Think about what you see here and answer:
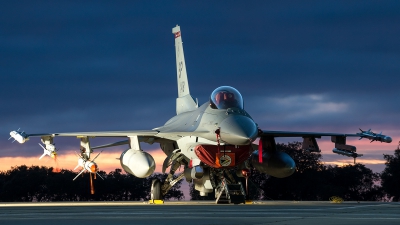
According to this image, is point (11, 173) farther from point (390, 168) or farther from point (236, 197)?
point (236, 197)

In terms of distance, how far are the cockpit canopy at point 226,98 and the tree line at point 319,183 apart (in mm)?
36272

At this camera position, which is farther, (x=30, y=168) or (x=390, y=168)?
(x=30, y=168)

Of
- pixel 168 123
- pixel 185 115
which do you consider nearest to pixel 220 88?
pixel 185 115

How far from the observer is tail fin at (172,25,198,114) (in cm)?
3772

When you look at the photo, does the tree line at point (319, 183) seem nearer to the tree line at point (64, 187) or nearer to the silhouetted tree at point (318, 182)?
the silhouetted tree at point (318, 182)

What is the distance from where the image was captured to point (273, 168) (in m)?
33.2

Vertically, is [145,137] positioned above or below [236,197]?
A: above

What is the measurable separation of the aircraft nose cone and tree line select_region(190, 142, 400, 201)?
123ft

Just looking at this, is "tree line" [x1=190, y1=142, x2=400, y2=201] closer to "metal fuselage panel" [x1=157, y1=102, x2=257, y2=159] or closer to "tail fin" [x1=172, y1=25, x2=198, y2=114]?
"tail fin" [x1=172, y1=25, x2=198, y2=114]

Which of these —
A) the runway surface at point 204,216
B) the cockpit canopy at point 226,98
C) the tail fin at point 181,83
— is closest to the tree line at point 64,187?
the tail fin at point 181,83

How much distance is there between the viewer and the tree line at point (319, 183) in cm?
6731

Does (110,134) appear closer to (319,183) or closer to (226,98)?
(226,98)

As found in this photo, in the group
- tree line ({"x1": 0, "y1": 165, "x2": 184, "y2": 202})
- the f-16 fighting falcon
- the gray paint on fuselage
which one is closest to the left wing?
the f-16 fighting falcon

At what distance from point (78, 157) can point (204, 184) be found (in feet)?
20.6
